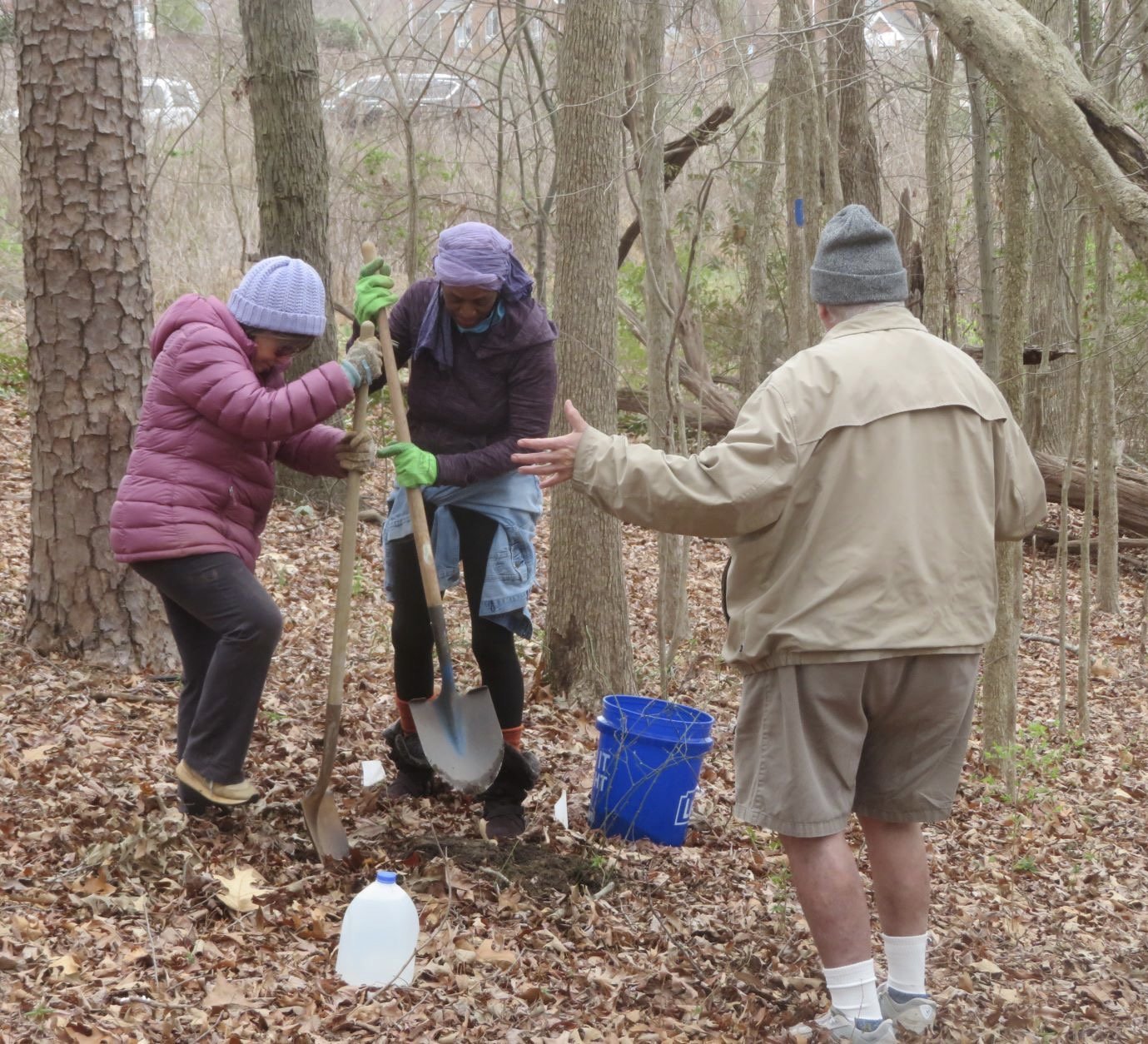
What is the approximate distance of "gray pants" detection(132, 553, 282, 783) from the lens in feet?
12.0

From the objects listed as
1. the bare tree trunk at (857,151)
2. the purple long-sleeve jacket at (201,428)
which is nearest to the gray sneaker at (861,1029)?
the purple long-sleeve jacket at (201,428)

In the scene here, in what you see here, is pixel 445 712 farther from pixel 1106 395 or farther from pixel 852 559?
Answer: pixel 1106 395

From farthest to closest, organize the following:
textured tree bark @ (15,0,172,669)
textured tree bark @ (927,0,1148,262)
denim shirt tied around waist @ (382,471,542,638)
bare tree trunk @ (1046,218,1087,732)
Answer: bare tree trunk @ (1046,218,1087,732) → textured tree bark @ (15,0,172,669) → denim shirt tied around waist @ (382,471,542,638) → textured tree bark @ (927,0,1148,262)

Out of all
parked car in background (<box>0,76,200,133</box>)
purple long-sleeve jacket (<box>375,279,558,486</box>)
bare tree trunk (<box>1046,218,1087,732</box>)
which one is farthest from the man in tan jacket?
parked car in background (<box>0,76,200,133</box>)

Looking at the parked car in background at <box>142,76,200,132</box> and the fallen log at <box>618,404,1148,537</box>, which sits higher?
the parked car in background at <box>142,76,200,132</box>

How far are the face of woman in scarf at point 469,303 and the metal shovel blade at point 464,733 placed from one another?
132 centimetres

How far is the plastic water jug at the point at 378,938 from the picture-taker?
10.1 feet

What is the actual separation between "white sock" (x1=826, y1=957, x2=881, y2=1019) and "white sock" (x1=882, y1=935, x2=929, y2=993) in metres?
0.17

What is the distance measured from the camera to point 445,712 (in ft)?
13.8

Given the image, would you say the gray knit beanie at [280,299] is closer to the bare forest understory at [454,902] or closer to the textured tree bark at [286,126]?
the bare forest understory at [454,902]

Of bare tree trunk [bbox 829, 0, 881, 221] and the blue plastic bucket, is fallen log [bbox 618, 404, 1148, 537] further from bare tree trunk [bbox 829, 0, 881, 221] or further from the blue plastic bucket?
the blue plastic bucket

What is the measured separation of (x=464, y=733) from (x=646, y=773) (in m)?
0.70

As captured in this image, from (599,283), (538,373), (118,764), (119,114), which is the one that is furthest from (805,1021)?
(119,114)

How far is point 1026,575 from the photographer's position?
10812 mm
